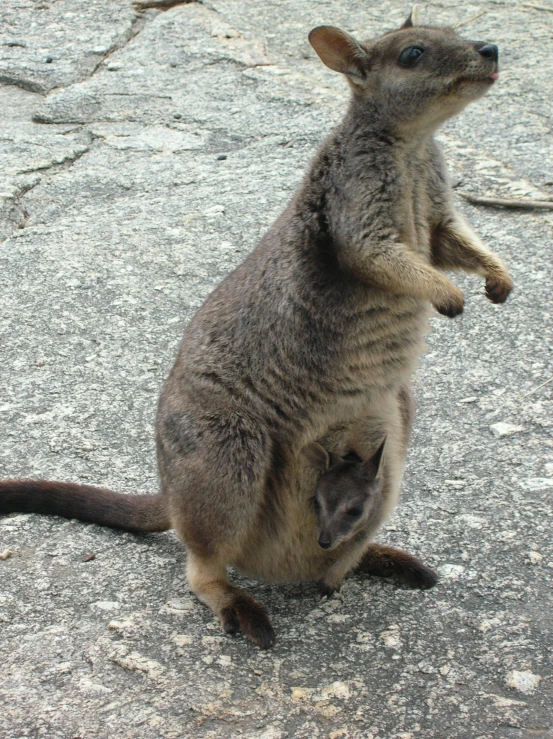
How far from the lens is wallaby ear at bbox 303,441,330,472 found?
3.49m

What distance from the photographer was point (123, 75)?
7.96 m

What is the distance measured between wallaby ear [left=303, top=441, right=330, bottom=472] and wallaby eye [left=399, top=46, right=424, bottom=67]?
58.6 inches

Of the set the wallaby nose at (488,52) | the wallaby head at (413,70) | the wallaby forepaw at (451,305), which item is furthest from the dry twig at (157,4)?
the wallaby forepaw at (451,305)

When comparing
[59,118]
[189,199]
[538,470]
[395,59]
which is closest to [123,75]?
[59,118]

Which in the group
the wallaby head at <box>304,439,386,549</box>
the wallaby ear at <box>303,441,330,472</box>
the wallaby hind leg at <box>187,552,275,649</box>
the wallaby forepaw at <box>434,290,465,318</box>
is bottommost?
the wallaby hind leg at <box>187,552,275,649</box>

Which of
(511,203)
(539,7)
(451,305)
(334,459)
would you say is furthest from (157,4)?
(334,459)

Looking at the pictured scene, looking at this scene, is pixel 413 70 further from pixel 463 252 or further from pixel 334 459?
pixel 334 459

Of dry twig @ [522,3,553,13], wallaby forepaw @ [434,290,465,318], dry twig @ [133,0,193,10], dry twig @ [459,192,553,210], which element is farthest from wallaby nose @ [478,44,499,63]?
dry twig @ [133,0,193,10]

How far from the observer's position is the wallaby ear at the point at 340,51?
12.1ft

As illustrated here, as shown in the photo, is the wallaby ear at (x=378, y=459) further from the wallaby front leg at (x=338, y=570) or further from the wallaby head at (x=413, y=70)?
the wallaby head at (x=413, y=70)

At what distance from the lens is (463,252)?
12.7 ft

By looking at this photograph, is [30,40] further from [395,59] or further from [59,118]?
[395,59]

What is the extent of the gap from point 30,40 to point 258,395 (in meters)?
→ 6.13

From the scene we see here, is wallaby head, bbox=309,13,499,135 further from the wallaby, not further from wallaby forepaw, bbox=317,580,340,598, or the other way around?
wallaby forepaw, bbox=317,580,340,598
